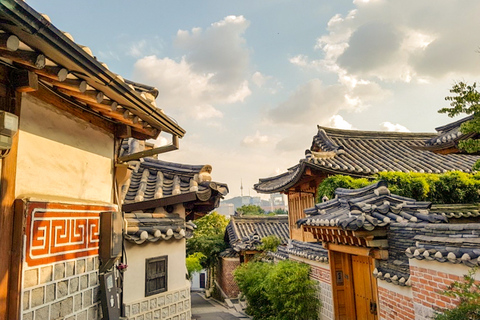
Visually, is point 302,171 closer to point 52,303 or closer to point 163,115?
point 163,115

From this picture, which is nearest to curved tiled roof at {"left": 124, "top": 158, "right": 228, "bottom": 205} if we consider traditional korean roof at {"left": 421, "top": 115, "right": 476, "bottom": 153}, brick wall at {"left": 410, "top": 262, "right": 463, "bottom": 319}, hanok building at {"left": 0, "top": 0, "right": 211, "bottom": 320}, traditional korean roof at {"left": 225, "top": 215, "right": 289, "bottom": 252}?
hanok building at {"left": 0, "top": 0, "right": 211, "bottom": 320}

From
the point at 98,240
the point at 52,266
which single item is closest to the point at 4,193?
the point at 52,266

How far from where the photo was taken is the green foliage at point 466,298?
3.83m

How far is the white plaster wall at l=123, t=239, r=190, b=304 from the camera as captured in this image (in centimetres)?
584

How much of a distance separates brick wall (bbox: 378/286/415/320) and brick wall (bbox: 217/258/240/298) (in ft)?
54.7

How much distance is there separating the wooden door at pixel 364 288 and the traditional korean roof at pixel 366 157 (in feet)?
13.6

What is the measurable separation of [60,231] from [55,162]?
0.69 meters

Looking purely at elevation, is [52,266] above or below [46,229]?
below

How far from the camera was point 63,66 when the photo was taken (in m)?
2.59

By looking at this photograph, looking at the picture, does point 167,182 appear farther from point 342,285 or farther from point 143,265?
point 342,285

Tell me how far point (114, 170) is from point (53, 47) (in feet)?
8.15

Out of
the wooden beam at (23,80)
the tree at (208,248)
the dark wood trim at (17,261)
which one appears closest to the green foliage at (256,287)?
the tree at (208,248)

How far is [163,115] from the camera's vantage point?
4012 millimetres

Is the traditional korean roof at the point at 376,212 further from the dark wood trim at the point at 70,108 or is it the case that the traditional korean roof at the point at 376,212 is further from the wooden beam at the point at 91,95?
the wooden beam at the point at 91,95
